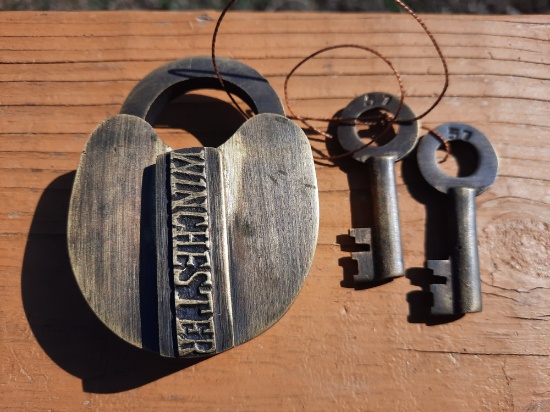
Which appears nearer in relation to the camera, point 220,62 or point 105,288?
point 105,288

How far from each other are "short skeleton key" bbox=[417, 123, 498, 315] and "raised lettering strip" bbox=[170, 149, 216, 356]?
1.24 feet

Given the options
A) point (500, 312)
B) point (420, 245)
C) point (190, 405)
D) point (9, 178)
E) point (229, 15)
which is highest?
point (229, 15)

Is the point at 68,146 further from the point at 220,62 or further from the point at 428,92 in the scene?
the point at 428,92

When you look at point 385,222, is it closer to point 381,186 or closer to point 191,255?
point 381,186

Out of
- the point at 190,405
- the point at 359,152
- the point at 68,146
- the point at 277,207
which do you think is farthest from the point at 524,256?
the point at 68,146

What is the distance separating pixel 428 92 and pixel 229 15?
1.33 feet

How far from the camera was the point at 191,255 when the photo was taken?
833mm

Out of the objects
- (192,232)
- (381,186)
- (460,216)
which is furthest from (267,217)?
(460,216)

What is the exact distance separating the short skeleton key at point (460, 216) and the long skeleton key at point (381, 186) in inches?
1.9

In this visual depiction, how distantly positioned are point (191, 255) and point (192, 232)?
34 millimetres

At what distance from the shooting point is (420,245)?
0.98 metres

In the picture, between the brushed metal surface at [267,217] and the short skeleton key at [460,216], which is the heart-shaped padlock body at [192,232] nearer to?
the brushed metal surface at [267,217]

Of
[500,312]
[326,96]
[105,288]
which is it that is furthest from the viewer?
[326,96]

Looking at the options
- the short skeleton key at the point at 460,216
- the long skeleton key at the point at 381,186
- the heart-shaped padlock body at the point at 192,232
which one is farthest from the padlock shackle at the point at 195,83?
the short skeleton key at the point at 460,216
